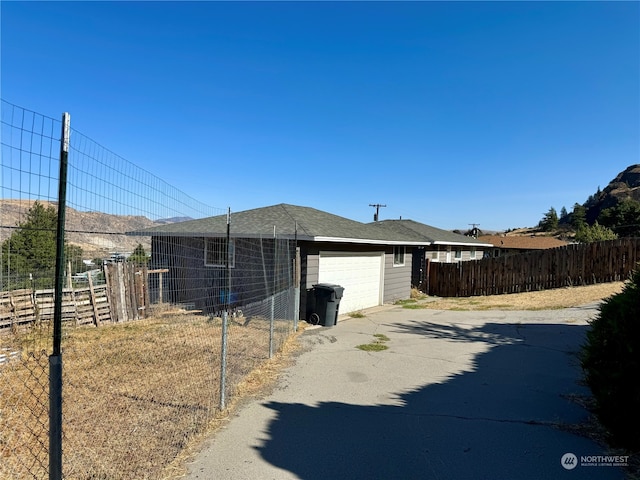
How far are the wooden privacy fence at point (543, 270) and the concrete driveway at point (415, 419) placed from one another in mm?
10227

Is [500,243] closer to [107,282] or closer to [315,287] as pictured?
[315,287]

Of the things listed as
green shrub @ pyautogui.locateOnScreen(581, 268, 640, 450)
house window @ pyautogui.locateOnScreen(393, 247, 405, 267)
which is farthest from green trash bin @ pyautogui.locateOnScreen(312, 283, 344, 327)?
green shrub @ pyautogui.locateOnScreen(581, 268, 640, 450)

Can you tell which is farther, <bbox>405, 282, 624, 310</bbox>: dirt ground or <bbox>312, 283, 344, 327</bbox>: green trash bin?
<bbox>405, 282, 624, 310</bbox>: dirt ground

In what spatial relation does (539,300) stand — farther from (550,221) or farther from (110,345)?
(550,221)

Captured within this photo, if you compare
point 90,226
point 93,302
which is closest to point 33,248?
point 90,226

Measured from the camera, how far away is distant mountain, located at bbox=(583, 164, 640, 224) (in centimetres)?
6311

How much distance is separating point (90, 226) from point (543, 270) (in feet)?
61.6

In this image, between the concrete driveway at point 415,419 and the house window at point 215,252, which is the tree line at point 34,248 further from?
the house window at point 215,252

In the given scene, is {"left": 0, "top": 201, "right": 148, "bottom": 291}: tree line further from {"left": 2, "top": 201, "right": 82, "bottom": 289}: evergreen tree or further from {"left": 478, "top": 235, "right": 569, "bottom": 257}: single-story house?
{"left": 478, "top": 235, "right": 569, "bottom": 257}: single-story house

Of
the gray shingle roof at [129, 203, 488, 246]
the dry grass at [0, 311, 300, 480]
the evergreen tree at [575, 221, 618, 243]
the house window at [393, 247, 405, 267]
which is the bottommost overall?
the dry grass at [0, 311, 300, 480]

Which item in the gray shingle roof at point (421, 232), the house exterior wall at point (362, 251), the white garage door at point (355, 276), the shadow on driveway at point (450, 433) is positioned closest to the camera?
the shadow on driveway at point (450, 433)

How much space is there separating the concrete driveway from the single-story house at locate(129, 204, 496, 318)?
319 centimetres

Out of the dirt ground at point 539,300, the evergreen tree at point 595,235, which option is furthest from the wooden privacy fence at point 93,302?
the evergreen tree at point 595,235

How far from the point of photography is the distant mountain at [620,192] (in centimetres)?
6311
